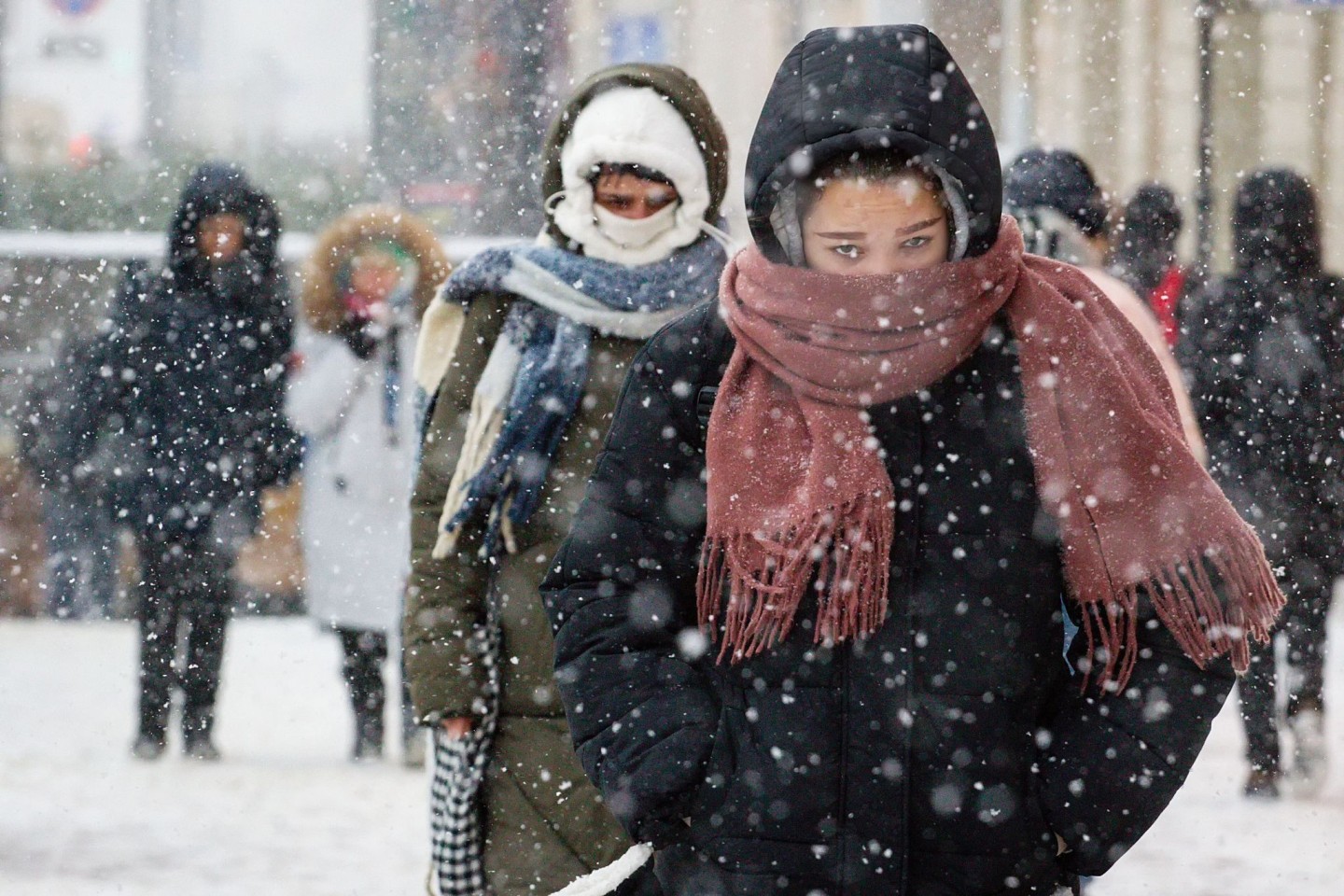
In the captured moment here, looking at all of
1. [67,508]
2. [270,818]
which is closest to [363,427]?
[270,818]

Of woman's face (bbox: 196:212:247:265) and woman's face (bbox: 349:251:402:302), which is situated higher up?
woman's face (bbox: 196:212:247:265)

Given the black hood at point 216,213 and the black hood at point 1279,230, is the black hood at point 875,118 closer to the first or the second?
the black hood at point 1279,230

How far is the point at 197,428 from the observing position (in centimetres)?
779

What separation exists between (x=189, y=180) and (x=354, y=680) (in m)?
1.99

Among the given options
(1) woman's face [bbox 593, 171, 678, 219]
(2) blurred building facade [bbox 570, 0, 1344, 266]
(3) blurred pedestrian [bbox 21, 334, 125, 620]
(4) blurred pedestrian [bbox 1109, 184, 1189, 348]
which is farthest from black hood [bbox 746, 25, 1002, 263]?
(2) blurred building facade [bbox 570, 0, 1344, 266]

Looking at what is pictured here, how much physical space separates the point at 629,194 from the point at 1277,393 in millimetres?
3422

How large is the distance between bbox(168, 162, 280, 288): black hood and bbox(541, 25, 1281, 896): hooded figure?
18.4 ft

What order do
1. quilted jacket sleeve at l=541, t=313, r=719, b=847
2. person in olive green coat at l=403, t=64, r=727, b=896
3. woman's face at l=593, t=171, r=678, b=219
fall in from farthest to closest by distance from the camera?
woman's face at l=593, t=171, r=678, b=219 < person in olive green coat at l=403, t=64, r=727, b=896 < quilted jacket sleeve at l=541, t=313, r=719, b=847

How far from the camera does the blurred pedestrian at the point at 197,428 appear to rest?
303 inches

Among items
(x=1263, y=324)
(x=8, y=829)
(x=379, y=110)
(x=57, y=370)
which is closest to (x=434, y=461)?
(x=8, y=829)

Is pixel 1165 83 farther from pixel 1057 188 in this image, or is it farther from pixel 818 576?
pixel 818 576

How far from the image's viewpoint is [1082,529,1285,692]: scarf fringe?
96.3 inches

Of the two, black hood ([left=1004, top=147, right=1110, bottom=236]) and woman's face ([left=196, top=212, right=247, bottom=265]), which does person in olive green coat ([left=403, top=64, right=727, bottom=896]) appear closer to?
black hood ([left=1004, top=147, right=1110, bottom=236])

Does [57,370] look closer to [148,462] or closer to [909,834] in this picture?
[148,462]
